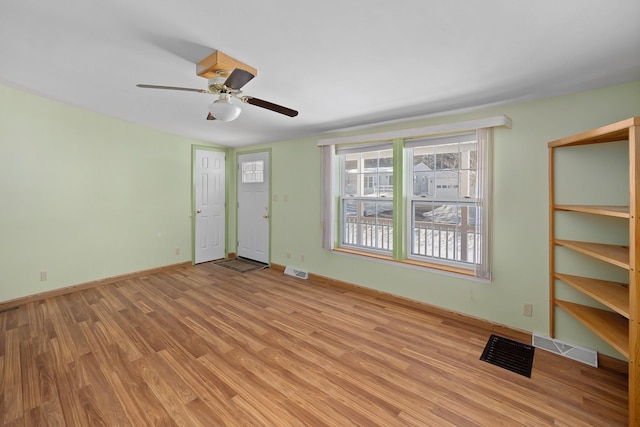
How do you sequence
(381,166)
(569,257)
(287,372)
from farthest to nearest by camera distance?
(381,166) → (569,257) → (287,372)

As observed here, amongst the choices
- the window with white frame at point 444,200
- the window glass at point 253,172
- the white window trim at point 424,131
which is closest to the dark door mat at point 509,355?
the window with white frame at point 444,200

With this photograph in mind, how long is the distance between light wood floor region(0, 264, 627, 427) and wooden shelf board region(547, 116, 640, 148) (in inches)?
69.0

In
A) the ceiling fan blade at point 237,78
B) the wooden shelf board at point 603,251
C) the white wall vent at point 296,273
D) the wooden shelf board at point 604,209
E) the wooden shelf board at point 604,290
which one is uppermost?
the ceiling fan blade at point 237,78

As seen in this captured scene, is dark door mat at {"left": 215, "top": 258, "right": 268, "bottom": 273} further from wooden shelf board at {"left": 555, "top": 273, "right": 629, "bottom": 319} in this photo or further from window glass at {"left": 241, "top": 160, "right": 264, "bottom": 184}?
wooden shelf board at {"left": 555, "top": 273, "right": 629, "bottom": 319}

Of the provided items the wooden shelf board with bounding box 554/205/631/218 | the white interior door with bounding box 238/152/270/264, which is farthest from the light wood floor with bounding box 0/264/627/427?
the white interior door with bounding box 238/152/270/264

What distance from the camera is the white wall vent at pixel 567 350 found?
2.25 meters

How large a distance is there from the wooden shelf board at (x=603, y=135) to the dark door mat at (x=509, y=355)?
69.7 inches

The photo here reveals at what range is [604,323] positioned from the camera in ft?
6.70

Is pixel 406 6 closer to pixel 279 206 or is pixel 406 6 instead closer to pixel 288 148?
pixel 288 148

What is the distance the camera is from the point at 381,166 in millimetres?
3711

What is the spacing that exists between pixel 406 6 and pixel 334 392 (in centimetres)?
245

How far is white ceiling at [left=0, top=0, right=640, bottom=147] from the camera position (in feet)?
5.21

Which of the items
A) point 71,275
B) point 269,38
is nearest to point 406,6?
point 269,38

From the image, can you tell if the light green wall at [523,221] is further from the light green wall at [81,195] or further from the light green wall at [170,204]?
the light green wall at [81,195]
